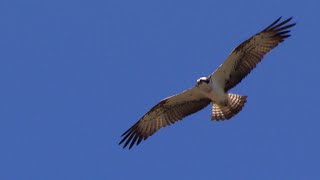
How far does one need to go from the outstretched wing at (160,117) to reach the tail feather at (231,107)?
0.52 m

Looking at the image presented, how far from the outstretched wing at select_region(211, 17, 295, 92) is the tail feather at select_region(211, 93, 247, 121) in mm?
252

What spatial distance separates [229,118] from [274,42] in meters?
1.87

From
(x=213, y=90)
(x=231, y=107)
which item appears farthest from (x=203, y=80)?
(x=231, y=107)

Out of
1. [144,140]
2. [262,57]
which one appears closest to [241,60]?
[262,57]

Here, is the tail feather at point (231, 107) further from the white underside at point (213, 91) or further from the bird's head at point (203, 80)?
the bird's head at point (203, 80)

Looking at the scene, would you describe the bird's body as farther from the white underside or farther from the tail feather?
the tail feather

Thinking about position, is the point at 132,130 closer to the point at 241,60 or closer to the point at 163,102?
the point at 163,102

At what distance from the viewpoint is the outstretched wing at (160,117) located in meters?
29.5

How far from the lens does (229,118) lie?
95.1 feet

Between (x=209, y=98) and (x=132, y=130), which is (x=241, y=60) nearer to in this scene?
(x=209, y=98)

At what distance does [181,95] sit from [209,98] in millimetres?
606

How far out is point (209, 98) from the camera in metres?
29.2

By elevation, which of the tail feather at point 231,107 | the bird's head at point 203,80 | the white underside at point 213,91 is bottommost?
the tail feather at point 231,107

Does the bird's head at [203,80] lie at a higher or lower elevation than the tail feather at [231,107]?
higher
